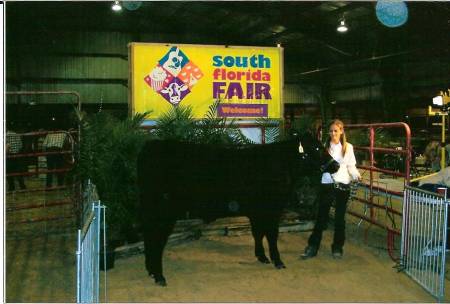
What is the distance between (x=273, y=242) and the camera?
18.7 feet

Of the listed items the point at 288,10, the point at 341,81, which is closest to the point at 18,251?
the point at 288,10

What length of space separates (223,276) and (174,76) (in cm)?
440

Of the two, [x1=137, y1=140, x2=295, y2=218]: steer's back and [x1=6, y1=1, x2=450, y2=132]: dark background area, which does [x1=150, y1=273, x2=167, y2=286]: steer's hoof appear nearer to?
[x1=137, y1=140, x2=295, y2=218]: steer's back

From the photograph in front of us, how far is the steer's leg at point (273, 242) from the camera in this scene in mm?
5648

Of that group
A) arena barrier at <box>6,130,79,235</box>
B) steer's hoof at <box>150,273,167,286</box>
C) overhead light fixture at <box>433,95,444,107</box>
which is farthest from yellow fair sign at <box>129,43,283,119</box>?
overhead light fixture at <box>433,95,444,107</box>

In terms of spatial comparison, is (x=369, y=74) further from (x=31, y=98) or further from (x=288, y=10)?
(x=31, y=98)

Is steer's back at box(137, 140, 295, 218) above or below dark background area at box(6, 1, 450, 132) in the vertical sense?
below

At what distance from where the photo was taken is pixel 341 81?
26.6 meters

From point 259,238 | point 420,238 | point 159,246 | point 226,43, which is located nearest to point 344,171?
point 420,238

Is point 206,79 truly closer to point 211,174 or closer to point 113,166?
point 113,166

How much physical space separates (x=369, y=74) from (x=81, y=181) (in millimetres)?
20397

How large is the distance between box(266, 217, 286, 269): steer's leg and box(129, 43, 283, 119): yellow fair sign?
11.4 feet

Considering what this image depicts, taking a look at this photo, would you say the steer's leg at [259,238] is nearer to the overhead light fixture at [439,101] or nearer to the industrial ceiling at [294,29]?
the overhead light fixture at [439,101]

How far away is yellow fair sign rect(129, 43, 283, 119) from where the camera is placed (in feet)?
27.7
